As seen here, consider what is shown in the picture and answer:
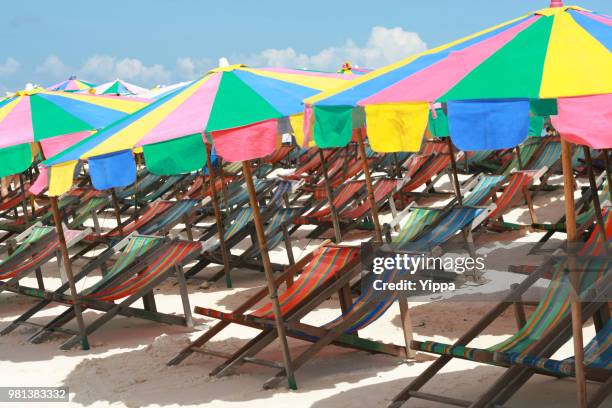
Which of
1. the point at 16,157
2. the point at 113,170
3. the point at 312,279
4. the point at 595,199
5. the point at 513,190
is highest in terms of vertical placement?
the point at 113,170

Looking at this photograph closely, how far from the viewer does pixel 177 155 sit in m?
4.84

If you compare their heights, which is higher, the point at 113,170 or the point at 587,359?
the point at 113,170

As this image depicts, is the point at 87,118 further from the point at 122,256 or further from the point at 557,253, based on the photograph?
the point at 557,253

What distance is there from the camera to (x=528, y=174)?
8.46 metres

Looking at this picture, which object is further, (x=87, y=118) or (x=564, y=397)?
(x=87, y=118)

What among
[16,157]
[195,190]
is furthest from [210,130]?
[195,190]

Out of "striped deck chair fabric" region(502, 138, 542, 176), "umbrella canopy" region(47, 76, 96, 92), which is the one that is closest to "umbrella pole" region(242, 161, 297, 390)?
"striped deck chair fabric" region(502, 138, 542, 176)

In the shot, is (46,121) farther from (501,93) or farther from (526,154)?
(526,154)

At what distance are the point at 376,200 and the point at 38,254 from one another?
10.9 feet

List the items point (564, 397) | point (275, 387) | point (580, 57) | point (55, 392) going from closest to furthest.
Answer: point (580, 57)
point (564, 397)
point (275, 387)
point (55, 392)

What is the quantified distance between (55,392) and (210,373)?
925 millimetres

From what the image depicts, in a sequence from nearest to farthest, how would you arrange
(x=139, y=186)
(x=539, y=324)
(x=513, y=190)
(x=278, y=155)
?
(x=539, y=324)
(x=513, y=190)
(x=139, y=186)
(x=278, y=155)

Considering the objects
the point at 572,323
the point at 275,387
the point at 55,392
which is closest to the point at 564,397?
the point at 572,323

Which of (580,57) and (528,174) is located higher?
(580,57)
